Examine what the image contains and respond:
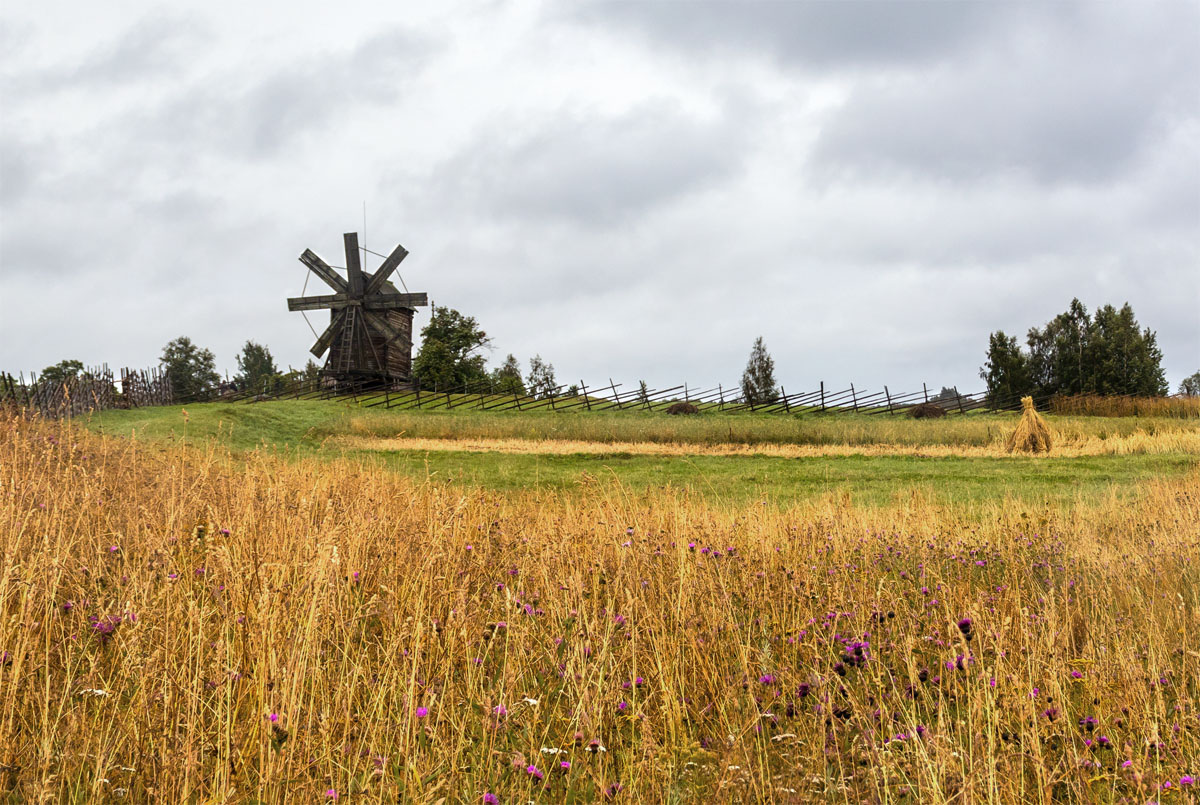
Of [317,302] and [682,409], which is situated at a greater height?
[317,302]

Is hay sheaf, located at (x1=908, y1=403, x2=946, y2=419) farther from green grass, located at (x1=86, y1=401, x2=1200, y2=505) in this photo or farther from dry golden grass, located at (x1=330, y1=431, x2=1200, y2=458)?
dry golden grass, located at (x1=330, y1=431, x2=1200, y2=458)

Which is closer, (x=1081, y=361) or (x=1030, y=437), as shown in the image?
(x=1030, y=437)

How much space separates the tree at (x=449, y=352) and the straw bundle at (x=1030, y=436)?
104 ft

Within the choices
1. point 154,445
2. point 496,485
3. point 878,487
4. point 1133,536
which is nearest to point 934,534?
point 1133,536

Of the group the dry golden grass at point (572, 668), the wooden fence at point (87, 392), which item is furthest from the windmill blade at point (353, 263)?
the dry golden grass at point (572, 668)

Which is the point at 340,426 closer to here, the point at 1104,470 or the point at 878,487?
the point at 878,487

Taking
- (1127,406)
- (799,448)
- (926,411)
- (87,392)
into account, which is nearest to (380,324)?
(87,392)

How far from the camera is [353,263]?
44.1 meters

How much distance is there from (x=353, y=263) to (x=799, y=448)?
97.5ft

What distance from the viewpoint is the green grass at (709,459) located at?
45.1 feet

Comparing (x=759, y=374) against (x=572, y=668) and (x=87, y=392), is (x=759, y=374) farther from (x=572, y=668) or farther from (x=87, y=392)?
(x=572, y=668)

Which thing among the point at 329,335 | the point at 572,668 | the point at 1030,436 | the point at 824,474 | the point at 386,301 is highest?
the point at 386,301

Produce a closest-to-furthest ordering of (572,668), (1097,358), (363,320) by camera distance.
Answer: (572,668) → (363,320) → (1097,358)

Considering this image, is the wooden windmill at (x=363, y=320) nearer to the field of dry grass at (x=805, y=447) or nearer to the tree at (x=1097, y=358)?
the field of dry grass at (x=805, y=447)
